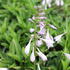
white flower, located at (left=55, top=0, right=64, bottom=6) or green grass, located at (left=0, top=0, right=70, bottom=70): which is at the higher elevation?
white flower, located at (left=55, top=0, right=64, bottom=6)

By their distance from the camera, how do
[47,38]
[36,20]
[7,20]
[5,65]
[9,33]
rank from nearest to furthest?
[47,38]
[36,20]
[5,65]
[9,33]
[7,20]

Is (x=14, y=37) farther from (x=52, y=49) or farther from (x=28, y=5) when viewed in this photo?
(x=28, y=5)

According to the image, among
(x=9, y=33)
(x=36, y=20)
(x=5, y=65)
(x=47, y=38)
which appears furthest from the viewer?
(x=9, y=33)

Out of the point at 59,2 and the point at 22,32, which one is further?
the point at 59,2

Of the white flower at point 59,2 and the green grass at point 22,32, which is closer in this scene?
the green grass at point 22,32

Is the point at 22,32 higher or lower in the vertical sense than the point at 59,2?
lower

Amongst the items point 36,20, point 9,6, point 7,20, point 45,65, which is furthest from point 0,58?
point 9,6

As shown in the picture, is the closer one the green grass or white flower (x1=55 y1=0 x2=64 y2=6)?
the green grass

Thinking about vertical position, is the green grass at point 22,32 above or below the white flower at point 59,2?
below
